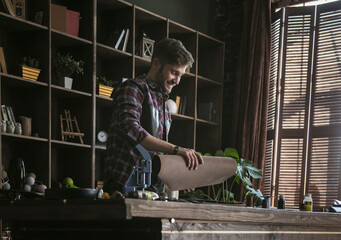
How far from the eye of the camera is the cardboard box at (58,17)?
174 inches

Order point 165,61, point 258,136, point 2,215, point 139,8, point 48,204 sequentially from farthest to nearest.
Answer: point 258,136 < point 139,8 < point 165,61 < point 2,215 < point 48,204

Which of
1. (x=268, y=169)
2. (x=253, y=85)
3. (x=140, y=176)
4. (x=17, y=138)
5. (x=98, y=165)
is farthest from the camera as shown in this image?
(x=253, y=85)

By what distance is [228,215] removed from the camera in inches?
76.1

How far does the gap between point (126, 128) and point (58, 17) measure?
2475 mm

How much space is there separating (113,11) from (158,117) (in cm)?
284

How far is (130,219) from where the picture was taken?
1674 millimetres

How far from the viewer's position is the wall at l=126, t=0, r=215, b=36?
567 cm

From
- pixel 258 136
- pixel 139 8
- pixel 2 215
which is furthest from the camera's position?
pixel 258 136

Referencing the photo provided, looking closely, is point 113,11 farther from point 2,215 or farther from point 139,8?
point 2,215

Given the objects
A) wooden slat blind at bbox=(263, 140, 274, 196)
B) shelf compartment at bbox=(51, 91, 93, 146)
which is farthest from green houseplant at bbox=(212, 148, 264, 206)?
shelf compartment at bbox=(51, 91, 93, 146)

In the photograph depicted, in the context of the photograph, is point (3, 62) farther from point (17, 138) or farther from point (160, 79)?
point (160, 79)

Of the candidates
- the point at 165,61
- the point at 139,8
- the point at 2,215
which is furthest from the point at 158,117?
the point at 139,8

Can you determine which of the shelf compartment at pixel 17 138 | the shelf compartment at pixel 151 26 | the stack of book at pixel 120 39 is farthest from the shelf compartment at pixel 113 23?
the shelf compartment at pixel 17 138

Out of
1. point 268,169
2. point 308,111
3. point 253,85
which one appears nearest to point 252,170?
point 268,169
